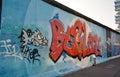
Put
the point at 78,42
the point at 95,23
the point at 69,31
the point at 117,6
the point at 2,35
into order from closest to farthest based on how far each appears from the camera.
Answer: the point at 2,35 → the point at 69,31 → the point at 78,42 → the point at 95,23 → the point at 117,6

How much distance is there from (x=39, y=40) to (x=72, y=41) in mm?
5855

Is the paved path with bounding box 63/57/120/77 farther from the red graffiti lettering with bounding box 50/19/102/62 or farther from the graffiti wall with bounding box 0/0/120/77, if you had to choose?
the red graffiti lettering with bounding box 50/19/102/62

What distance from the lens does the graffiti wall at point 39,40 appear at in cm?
953

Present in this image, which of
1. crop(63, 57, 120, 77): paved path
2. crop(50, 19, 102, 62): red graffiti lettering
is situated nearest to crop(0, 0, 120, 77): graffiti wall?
crop(50, 19, 102, 62): red graffiti lettering

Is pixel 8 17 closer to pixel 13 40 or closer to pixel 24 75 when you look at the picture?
pixel 13 40

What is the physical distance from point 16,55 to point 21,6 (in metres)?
2.42

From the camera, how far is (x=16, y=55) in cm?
1002

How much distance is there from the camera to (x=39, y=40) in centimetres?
1205

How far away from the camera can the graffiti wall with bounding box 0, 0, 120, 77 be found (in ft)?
31.3

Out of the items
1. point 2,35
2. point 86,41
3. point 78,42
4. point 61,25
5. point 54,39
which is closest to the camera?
point 2,35

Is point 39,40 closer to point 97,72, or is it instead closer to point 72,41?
point 72,41

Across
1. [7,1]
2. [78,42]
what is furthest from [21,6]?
[78,42]

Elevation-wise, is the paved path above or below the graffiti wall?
below

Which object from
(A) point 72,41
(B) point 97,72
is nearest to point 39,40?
(A) point 72,41
